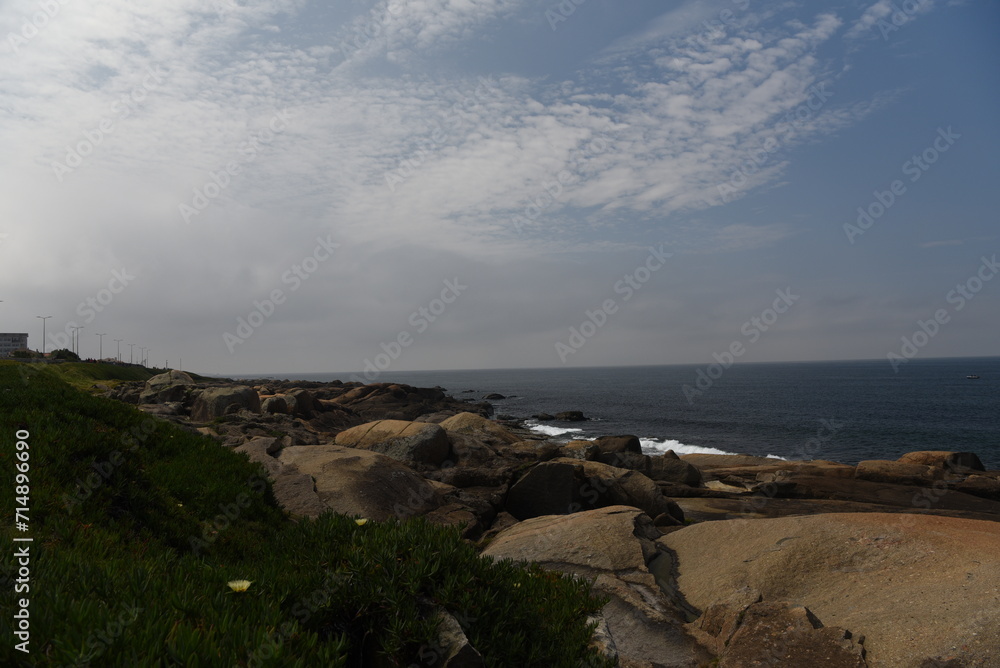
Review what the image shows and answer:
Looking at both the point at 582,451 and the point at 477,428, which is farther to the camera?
the point at 582,451

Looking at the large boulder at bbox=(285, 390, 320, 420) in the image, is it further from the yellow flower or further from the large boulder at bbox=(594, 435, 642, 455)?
the yellow flower

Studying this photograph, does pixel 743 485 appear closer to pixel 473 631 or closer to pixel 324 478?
pixel 324 478

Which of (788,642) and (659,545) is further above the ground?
(788,642)

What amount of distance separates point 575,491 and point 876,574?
31.5ft

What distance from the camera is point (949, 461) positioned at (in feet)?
106

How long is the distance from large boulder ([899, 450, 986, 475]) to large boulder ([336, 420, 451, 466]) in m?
28.5

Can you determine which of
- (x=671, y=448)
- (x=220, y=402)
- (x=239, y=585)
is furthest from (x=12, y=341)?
(x=239, y=585)

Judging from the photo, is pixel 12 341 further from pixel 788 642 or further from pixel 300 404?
pixel 788 642

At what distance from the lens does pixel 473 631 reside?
427 centimetres

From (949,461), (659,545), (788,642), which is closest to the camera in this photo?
(788,642)

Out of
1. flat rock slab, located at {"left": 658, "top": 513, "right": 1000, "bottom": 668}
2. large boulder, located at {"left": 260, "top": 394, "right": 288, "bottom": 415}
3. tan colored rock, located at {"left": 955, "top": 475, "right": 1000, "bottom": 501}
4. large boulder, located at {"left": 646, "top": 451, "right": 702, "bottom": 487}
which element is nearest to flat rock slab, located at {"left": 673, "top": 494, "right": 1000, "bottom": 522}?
large boulder, located at {"left": 646, "top": 451, "right": 702, "bottom": 487}

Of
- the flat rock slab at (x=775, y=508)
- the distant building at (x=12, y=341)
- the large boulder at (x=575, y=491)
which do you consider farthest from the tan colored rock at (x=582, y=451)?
the distant building at (x=12, y=341)

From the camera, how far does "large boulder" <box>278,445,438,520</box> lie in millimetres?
13516

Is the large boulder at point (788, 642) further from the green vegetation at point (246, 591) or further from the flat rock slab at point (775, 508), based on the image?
the flat rock slab at point (775, 508)
